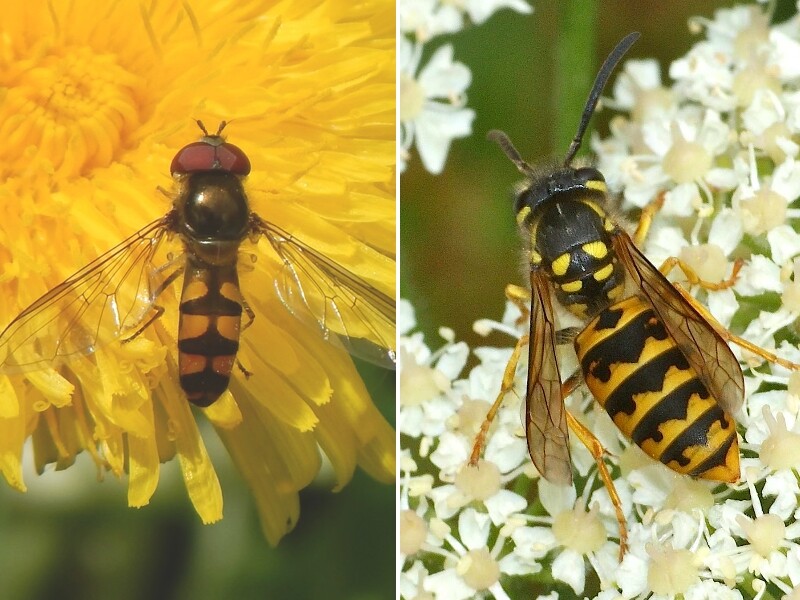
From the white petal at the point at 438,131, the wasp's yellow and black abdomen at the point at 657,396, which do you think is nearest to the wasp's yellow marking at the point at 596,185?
the wasp's yellow and black abdomen at the point at 657,396

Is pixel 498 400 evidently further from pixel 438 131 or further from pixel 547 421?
pixel 438 131

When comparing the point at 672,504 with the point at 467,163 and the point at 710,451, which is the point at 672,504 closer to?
the point at 710,451

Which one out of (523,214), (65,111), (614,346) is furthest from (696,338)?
(65,111)

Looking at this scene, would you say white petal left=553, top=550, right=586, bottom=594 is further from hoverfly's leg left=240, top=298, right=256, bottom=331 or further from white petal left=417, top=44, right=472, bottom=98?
white petal left=417, top=44, right=472, bottom=98

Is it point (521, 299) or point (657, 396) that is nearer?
point (657, 396)

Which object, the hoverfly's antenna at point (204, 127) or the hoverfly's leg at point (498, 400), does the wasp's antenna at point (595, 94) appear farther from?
the hoverfly's antenna at point (204, 127)

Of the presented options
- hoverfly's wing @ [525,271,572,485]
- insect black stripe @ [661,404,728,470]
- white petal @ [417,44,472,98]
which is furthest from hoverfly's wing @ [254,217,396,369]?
white petal @ [417,44,472,98]

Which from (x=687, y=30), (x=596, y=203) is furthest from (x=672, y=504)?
(x=687, y=30)
